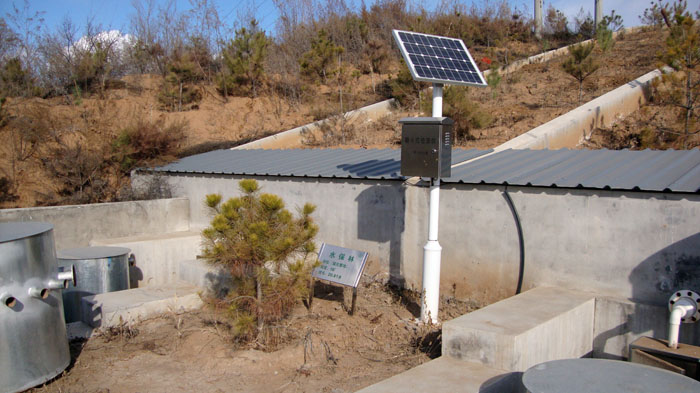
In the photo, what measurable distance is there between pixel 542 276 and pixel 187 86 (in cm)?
2305

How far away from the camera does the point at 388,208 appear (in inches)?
360

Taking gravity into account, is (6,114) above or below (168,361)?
above

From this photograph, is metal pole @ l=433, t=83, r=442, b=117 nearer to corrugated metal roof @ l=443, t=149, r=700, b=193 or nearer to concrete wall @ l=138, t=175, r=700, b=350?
corrugated metal roof @ l=443, t=149, r=700, b=193

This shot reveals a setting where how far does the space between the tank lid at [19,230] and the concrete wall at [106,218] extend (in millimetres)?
5636

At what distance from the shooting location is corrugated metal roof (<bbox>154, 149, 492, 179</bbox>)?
32.5 feet

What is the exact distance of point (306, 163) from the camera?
11.7m

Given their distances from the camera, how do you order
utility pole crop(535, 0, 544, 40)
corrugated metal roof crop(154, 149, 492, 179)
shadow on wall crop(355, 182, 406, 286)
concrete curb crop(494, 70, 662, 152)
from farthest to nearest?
utility pole crop(535, 0, 544, 40)
concrete curb crop(494, 70, 662, 152)
corrugated metal roof crop(154, 149, 492, 179)
shadow on wall crop(355, 182, 406, 286)

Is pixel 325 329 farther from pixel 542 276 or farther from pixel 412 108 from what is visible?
pixel 412 108

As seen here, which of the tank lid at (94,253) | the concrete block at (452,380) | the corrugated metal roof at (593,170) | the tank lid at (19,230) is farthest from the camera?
the tank lid at (94,253)

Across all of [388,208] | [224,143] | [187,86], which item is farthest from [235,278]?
[187,86]

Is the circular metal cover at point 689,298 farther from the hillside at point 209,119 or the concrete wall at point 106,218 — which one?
the concrete wall at point 106,218

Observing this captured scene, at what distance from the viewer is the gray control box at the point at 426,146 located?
22.3ft

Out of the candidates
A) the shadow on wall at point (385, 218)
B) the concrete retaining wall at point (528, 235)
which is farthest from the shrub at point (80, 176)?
the shadow on wall at point (385, 218)

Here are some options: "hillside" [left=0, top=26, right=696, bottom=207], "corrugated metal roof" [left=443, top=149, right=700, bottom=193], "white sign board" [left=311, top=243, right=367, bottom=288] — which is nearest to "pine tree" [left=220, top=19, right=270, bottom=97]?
"hillside" [left=0, top=26, right=696, bottom=207]
